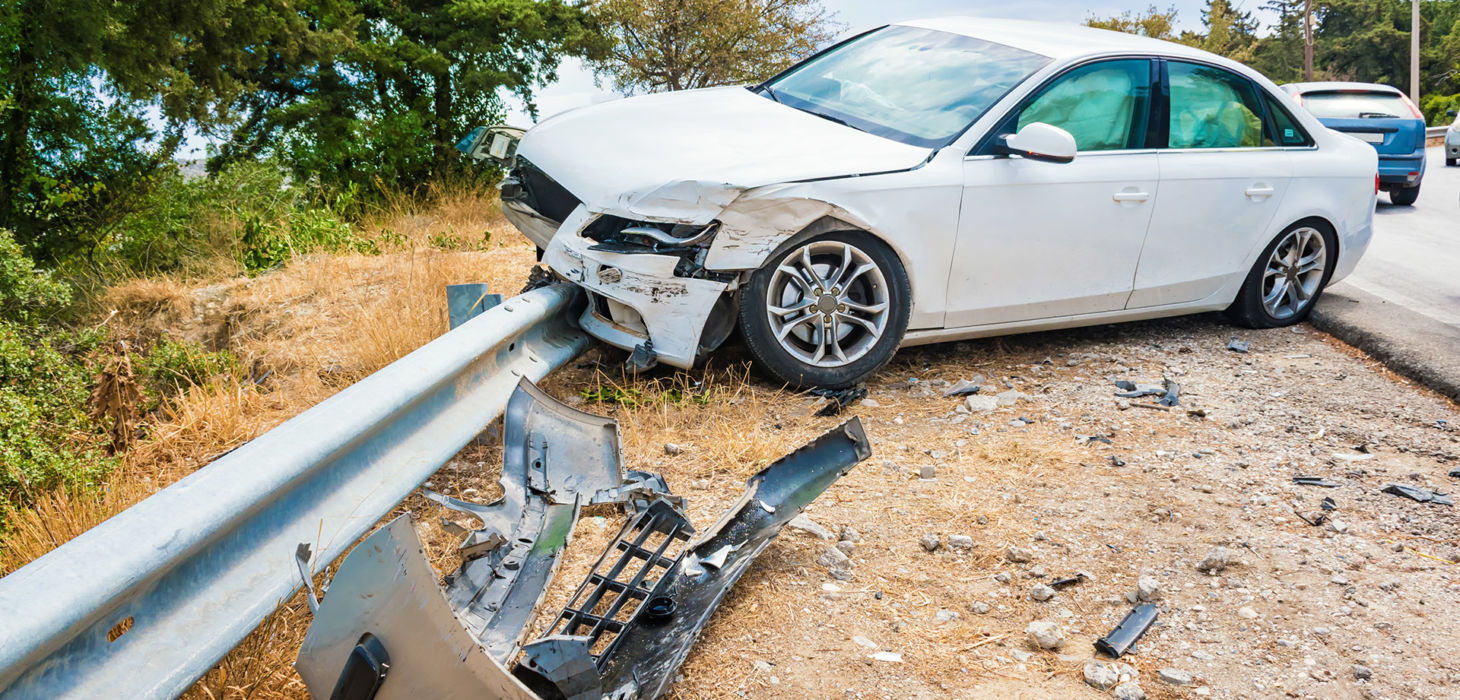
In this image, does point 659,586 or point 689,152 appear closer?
point 659,586

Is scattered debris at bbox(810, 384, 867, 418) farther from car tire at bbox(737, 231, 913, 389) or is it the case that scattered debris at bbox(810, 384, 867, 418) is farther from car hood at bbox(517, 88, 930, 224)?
car hood at bbox(517, 88, 930, 224)

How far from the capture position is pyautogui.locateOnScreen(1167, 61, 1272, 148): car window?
578 cm

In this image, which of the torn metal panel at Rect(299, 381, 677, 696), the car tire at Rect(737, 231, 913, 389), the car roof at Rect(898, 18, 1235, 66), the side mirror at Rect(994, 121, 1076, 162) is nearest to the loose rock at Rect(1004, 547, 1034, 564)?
the torn metal panel at Rect(299, 381, 677, 696)

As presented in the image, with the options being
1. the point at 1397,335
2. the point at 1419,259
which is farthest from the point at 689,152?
the point at 1419,259

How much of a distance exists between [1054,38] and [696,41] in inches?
502

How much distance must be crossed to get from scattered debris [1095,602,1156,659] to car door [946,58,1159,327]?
2271 millimetres

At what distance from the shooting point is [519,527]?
128 inches

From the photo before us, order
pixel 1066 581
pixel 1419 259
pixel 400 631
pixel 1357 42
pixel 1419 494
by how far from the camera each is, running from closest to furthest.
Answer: pixel 400 631
pixel 1066 581
pixel 1419 494
pixel 1419 259
pixel 1357 42

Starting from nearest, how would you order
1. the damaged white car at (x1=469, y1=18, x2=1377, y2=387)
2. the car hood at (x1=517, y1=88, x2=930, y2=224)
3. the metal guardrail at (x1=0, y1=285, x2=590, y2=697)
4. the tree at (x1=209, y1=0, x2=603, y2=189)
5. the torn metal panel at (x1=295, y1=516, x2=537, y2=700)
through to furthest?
the metal guardrail at (x1=0, y1=285, x2=590, y2=697), the torn metal panel at (x1=295, y1=516, x2=537, y2=700), the car hood at (x1=517, y1=88, x2=930, y2=224), the damaged white car at (x1=469, y1=18, x2=1377, y2=387), the tree at (x1=209, y1=0, x2=603, y2=189)

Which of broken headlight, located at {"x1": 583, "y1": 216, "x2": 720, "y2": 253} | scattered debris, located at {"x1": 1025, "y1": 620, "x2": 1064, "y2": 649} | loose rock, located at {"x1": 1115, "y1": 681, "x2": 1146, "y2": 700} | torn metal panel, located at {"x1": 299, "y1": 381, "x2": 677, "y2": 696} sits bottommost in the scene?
loose rock, located at {"x1": 1115, "y1": 681, "x2": 1146, "y2": 700}

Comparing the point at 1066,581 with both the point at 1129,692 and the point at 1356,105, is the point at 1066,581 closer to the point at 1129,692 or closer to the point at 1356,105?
the point at 1129,692

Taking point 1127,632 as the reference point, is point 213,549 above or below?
above

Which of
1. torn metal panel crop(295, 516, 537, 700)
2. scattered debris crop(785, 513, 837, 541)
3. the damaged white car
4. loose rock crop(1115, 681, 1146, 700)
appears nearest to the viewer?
torn metal panel crop(295, 516, 537, 700)

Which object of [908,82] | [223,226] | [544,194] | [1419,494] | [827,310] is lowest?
[1419,494]
